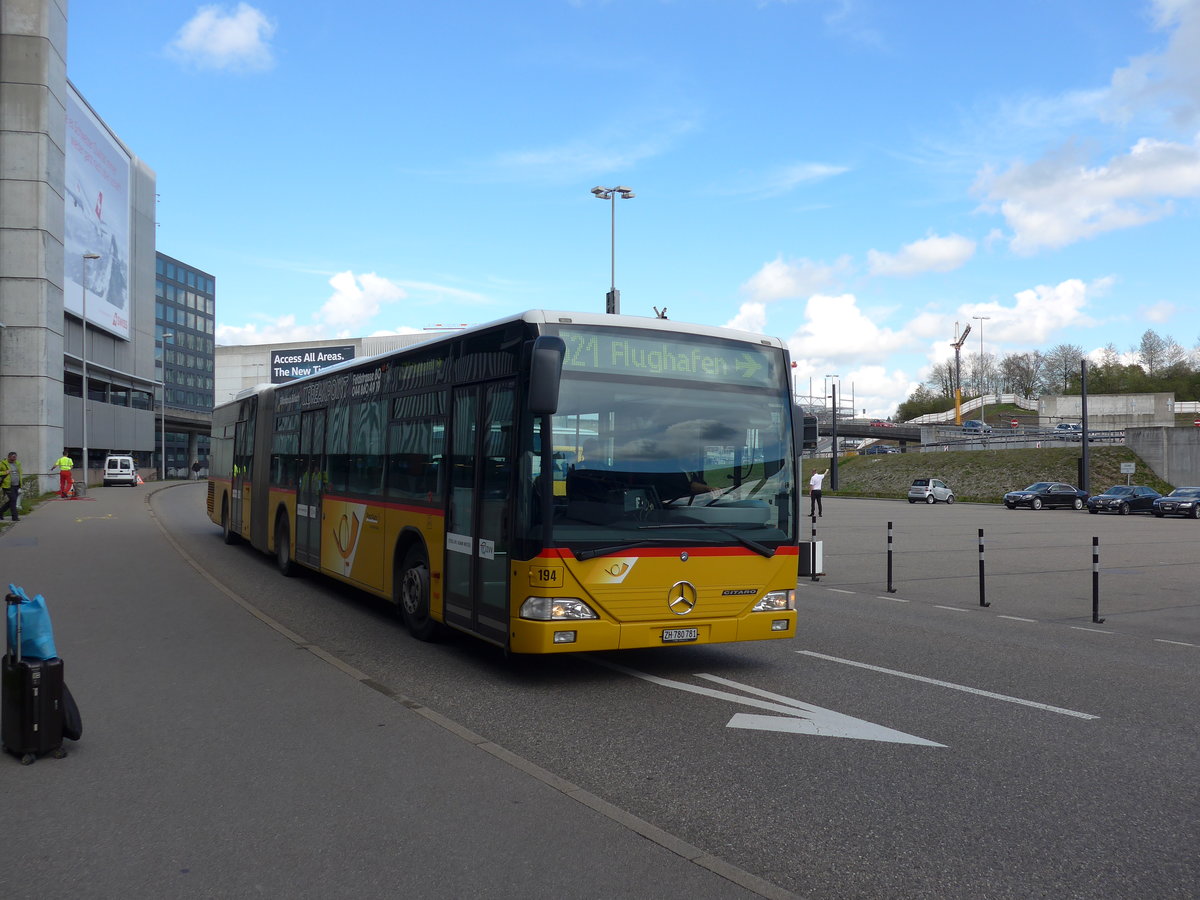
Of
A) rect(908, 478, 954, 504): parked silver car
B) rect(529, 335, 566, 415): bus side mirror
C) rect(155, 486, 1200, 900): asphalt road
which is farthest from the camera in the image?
rect(908, 478, 954, 504): parked silver car

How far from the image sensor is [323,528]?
43.2ft

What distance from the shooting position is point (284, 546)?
15.5m

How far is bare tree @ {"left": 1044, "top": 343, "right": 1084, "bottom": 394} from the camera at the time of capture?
12056 cm

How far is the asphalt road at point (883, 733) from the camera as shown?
14.8 ft

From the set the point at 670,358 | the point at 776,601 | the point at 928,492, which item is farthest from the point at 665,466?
the point at 928,492

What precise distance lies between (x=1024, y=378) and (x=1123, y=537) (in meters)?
107

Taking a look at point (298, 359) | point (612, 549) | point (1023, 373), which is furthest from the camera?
point (1023, 373)

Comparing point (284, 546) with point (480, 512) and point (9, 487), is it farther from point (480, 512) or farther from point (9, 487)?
point (9, 487)

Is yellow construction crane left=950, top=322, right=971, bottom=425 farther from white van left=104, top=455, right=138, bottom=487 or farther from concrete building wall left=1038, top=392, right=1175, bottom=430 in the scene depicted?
white van left=104, top=455, right=138, bottom=487

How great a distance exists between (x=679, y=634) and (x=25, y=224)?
4623 centimetres

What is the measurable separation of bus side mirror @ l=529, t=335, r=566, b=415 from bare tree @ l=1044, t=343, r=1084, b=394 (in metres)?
125

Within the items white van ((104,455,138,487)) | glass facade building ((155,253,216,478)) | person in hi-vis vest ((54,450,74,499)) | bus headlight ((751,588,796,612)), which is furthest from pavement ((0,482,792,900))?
glass facade building ((155,253,216,478))

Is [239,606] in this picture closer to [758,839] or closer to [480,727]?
[480,727]

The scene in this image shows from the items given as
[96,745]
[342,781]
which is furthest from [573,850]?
[96,745]
